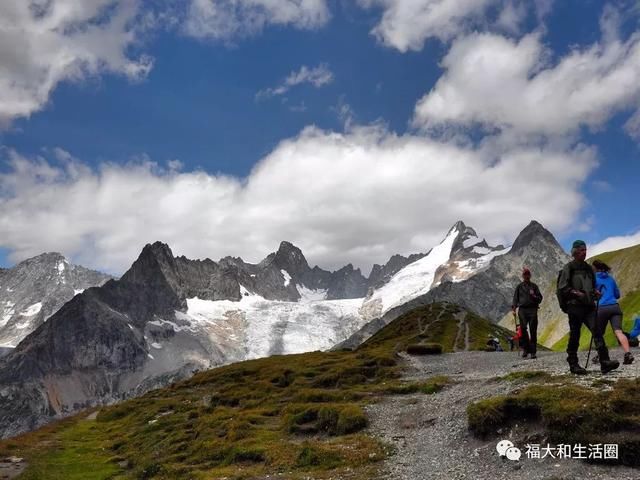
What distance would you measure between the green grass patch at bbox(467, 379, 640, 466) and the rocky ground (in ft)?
1.80

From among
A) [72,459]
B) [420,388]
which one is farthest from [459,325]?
[72,459]

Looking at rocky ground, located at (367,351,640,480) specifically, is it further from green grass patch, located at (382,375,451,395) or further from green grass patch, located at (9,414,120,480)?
green grass patch, located at (9,414,120,480)

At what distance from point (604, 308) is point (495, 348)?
44.1 meters

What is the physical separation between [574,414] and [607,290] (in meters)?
8.91

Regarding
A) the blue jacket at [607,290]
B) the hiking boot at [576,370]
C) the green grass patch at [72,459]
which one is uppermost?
the blue jacket at [607,290]

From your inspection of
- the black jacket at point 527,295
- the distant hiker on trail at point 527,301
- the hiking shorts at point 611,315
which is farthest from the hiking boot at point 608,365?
the black jacket at point 527,295

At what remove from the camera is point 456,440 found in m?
20.7

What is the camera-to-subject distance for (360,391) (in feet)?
129

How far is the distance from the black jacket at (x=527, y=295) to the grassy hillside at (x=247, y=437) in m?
7.26

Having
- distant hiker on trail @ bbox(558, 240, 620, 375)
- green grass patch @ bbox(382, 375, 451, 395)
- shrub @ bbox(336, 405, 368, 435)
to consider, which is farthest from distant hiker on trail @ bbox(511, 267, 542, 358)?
shrub @ bbox(336, 405, 368, 435)

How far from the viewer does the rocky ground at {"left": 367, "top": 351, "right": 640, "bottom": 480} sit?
15.8 metres

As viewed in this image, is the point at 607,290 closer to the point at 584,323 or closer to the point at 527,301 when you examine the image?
the point at 584,323

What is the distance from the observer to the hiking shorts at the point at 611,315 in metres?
23.5

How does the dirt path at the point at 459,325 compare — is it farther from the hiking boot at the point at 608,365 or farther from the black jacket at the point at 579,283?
the black jacket at the point at 579,283
